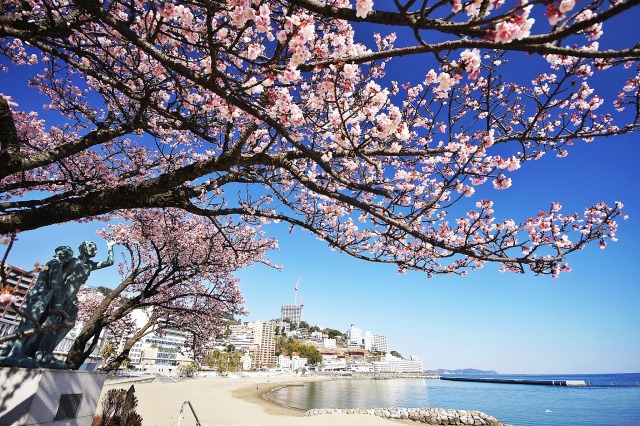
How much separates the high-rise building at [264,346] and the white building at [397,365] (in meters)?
51.2

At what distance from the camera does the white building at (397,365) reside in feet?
545

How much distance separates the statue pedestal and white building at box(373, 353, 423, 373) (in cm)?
17317

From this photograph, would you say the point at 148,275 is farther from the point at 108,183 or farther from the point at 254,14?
the point at 254,14

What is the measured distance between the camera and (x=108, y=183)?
7613 mm

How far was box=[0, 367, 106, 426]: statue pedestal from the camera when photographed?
4.78 meters

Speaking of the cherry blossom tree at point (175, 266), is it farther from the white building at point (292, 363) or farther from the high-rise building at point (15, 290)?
the white building at point (292, 363)

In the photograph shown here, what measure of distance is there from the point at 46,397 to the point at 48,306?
156 centimetres

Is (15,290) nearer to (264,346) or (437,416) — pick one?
(437,416)

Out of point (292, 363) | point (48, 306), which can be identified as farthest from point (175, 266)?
point (292, 363)

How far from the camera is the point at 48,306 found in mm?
5988

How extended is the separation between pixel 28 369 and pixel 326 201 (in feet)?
19.4

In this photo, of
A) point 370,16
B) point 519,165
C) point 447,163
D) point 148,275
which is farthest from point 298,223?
point 148,275

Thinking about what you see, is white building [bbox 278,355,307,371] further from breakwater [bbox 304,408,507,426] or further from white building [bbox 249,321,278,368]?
breakwater [bbox 304,408,507,426]

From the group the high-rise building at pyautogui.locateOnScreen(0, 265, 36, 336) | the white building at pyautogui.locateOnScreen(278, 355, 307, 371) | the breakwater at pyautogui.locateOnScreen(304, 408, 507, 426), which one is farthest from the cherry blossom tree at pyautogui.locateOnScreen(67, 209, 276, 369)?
the white building at pyautogui.locateOnScreen(278, 355, 307, 371)
